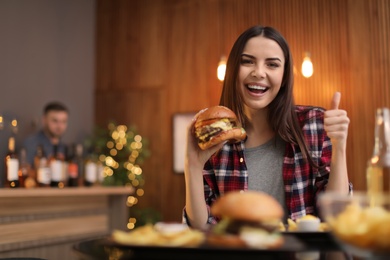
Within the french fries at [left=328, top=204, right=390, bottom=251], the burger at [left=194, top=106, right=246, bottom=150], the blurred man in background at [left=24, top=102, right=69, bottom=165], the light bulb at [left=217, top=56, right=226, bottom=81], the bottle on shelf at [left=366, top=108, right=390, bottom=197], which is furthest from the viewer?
the light bulb at [left=217, top=56, right=226, bottom=81]

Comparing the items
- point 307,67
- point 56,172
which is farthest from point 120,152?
point 307,67

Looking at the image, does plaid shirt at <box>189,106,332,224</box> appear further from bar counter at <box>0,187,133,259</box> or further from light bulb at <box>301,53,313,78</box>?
light bulb at <box>301,53,313,78</box>

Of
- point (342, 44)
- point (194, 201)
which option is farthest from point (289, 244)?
point (342, 44)

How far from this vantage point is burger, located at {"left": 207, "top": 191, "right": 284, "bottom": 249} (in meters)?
0.93

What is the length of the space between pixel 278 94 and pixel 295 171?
29 cm

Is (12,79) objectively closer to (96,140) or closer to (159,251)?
(96,140)

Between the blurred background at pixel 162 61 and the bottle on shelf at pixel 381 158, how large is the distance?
437 cm

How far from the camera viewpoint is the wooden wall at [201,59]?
539 cm

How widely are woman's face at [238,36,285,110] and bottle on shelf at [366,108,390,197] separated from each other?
609mm

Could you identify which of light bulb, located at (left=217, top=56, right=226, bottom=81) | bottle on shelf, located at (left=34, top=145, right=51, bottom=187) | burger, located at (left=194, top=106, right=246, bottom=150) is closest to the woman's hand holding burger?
burger, located at (left=194, top=106, right=246, bottom=150)

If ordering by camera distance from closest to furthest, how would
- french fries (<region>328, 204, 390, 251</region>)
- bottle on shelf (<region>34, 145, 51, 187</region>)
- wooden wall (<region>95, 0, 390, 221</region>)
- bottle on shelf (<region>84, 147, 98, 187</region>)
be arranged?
french fries (<region>328, 204, 390, 251</region>)
bottle on shelf (<region>34, 145, 51, 187</region>)
bottle on shelf (<region>84, 147, 98, 187</region>)
wooden wall (<region>95, 0, 390, 221</region>)

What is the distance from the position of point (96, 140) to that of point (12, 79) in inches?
47.3

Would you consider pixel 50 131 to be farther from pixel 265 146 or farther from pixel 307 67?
pixel 265 146

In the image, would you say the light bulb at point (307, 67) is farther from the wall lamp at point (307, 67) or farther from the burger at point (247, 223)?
the burger at point (247, 223)
